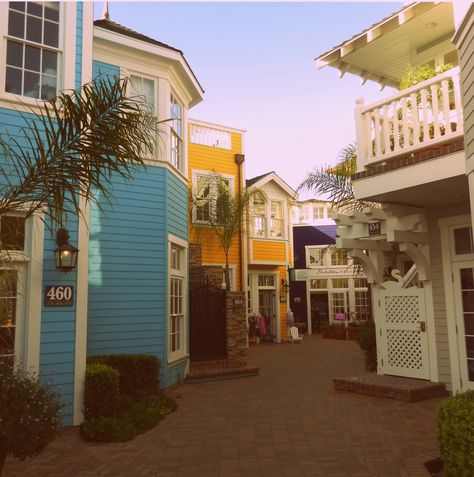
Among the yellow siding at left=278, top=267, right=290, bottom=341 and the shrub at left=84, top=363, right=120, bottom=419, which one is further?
the yellow siding at left=278, top=267, right=290, bottom=341

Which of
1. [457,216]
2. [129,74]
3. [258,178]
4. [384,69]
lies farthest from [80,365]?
[258,178]

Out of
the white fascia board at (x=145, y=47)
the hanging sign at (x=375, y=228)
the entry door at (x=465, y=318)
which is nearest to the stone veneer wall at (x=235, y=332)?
the hanging sign at (x=375, y=228)

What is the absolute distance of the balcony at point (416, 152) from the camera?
6312 mm

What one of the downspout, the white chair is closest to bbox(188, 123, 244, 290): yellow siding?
the downspout

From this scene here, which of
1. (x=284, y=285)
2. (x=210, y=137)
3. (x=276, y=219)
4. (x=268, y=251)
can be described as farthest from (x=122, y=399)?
(x=276, y=219)

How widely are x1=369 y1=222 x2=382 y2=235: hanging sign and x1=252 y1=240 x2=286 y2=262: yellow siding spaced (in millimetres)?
10426

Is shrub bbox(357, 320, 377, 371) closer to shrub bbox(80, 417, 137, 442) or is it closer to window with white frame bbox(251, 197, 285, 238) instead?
shrub bbox(80, 417, 137, 442)

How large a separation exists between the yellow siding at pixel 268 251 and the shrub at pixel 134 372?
432 inches

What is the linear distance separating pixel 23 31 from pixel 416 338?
7.68m

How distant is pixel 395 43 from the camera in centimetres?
935

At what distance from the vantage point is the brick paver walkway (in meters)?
4.68

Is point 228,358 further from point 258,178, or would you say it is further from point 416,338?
point 258,178

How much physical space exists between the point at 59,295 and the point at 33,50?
3.40 metres

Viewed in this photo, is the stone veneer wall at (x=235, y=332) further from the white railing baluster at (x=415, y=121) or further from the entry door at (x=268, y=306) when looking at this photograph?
the entry door at (x=268, y=306)
